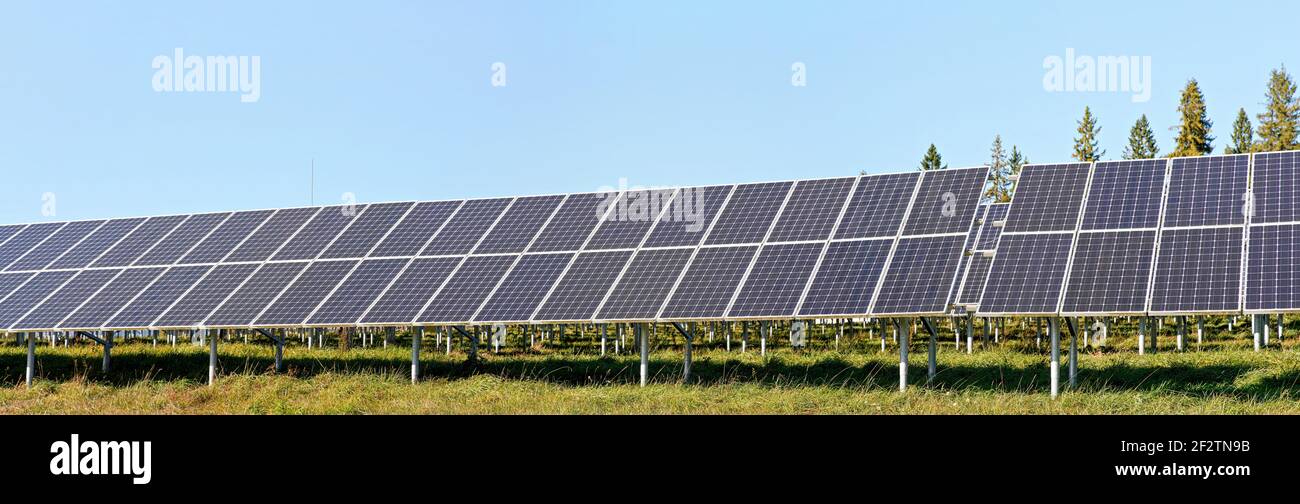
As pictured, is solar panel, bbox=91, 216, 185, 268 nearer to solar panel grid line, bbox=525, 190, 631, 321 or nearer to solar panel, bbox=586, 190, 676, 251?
solar panel grid line, bbox=525, 190, 631, 321

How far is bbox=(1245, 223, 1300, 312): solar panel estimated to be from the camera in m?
21.2

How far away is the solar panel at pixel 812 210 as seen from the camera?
2777cm

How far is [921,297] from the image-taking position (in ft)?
78.5

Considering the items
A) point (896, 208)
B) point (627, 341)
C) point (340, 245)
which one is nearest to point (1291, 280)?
point (896, 208)

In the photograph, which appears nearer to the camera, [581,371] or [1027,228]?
[1027,228]

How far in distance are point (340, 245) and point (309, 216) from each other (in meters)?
3.29

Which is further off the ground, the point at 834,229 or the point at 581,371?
the point at 834,229

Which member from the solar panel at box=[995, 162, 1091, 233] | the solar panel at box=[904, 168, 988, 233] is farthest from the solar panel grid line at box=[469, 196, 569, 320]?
the solar panel at box=[995, 162, 1091, 233]

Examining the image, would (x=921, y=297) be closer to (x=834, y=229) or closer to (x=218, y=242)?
(x=834, y=229)

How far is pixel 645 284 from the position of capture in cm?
2703

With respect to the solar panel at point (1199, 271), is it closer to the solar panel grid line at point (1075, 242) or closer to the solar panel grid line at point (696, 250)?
the solar panel grid line at point (1075, 242)

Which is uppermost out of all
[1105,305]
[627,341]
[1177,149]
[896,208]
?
[1177,149]

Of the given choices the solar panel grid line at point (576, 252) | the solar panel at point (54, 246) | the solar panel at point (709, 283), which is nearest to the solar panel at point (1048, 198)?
the solar panel at point (709, 283)

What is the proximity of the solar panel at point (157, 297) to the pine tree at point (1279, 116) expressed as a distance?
66.3 meters
